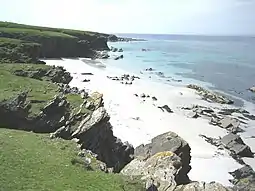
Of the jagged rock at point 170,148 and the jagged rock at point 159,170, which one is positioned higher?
the jagged rock at point 159,170

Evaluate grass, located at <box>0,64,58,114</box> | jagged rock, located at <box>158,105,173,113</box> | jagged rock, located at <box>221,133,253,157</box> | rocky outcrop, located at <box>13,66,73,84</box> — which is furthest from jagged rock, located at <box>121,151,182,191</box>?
jagged rock, located at <box>158,105,173,113</box>

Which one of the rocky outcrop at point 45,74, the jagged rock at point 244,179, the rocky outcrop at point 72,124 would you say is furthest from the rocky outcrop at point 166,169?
the rocky outcrop at point 45,74

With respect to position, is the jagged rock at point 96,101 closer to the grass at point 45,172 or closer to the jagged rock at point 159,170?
the jagged rock at point 159,170

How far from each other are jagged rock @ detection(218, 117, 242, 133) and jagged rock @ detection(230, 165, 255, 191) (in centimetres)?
1430

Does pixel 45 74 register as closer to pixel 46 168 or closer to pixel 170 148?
pixel 170 148

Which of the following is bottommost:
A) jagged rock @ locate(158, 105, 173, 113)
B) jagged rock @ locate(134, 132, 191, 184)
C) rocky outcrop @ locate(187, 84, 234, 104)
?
rocky outcrop @ locate(187, 84, 234, 104)

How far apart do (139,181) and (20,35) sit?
3844 inches

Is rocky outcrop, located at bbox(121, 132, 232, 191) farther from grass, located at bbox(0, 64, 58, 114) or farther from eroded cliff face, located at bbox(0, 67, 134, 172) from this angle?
grass, located at bbox(0, 64, 58, 114)

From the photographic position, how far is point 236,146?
4431cm

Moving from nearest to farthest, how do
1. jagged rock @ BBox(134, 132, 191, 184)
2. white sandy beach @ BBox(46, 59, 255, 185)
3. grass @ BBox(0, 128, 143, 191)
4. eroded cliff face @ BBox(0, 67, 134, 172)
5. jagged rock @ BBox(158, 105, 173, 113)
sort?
grass @ BBox(0, 128, 143, 191)
eroded cliff face @ BBox(0, 67, 134, 172)
jagged rock @ BBox(134, 132, 191, 184)
white sandy beach @ BBox(46, 59, 255, 185)
jagged rock @ BBox(158, 105, 173, 113)

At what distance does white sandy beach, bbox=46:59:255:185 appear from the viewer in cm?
3872

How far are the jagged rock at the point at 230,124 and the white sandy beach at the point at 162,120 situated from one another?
1463mm

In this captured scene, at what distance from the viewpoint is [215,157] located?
134ft

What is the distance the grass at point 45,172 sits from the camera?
712 inches
